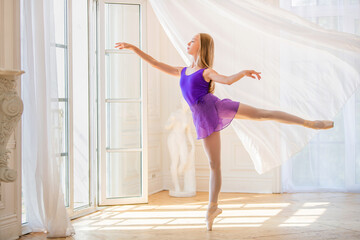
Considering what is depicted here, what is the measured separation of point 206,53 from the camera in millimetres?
3551

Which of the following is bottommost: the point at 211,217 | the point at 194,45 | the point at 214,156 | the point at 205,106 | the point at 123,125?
the point at 211,217

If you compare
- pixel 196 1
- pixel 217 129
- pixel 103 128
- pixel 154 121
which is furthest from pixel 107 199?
pixel 196 1

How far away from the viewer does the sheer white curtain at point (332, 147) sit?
553cm

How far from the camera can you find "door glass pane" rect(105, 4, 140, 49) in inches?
190

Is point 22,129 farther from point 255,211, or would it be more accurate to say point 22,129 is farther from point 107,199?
point 255,211

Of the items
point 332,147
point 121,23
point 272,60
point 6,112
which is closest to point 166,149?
point 121,23

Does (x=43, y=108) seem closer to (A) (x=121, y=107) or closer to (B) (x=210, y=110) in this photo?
(B) (x=210, y=110)

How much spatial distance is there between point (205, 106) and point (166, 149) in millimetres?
2672

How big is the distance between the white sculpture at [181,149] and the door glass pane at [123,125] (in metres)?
0.67

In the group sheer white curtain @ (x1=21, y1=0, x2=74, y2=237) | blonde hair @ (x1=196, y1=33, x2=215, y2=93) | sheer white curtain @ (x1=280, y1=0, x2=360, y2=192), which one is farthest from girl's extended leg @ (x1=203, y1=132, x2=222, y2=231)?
sheer white curtain @ (x1=280, y1=0, x2=360, y2=192)

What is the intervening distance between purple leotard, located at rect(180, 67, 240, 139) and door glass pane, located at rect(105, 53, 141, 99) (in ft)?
4.92

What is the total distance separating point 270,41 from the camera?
3.66m

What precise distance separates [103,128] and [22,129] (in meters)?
1.26

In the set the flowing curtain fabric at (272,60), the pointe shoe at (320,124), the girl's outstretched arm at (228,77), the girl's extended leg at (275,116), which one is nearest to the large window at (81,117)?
the flowing curtain fabric at (272,60)
